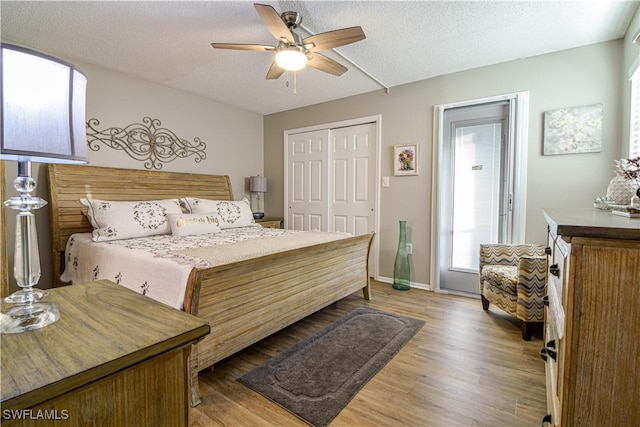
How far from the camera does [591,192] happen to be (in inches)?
105

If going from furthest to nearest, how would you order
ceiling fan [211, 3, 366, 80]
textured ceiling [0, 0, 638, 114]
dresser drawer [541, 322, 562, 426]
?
textured ceiling [0, 0, 638, 114]
ceiling fan [211, 3, 366, 80]
dresser drawer [541, 322, 562, 426]

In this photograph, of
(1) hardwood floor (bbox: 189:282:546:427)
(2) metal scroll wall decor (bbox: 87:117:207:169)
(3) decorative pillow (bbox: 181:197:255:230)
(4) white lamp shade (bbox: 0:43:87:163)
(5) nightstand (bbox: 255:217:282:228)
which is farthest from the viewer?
(5) nightstand (bbox: 255:217:282:228)

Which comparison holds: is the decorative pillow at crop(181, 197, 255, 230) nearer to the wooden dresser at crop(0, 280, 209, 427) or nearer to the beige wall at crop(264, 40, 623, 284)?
the beige wall at crop(264, 40, 623, 284)

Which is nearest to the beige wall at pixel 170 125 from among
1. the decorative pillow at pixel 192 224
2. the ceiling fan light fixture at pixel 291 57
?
the decorative pillow at pixel 192 224

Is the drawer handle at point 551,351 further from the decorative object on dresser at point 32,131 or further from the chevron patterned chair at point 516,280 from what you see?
the decorative object on dresser at point 32,131

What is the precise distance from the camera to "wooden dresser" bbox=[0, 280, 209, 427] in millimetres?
513

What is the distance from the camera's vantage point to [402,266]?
357 centimetres

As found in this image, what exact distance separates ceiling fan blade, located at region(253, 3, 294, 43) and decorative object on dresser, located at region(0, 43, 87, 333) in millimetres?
1338

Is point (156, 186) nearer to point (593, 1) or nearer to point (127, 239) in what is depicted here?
point (127, 239)

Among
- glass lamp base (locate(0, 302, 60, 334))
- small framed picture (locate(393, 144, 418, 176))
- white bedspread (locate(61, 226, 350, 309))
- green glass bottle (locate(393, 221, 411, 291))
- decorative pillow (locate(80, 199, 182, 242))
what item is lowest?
green glass bottle (locate(393, 221, 411, 291))

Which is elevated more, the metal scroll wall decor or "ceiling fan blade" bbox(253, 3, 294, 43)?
"ceiling fan blade" bbox(253, 3, 294, 43)

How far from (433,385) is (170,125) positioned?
390 cm

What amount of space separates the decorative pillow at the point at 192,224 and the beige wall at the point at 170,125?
0.95 meters

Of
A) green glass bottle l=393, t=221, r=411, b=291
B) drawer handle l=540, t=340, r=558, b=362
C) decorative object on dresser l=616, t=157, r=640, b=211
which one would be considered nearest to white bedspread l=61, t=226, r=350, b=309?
green glass bottle l=393, t=221, r=411, b=291
